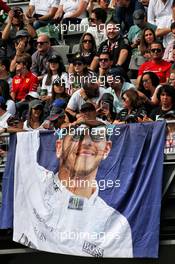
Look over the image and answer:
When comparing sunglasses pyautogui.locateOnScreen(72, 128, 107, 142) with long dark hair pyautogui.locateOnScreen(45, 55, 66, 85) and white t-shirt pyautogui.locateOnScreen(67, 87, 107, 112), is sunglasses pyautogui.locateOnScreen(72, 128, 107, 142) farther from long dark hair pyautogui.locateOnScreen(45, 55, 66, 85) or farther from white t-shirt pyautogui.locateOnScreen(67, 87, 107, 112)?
long dark hair pyautogui.locateOnScreen(45, 55, 66, 85)

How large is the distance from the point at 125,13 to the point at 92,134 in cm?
427

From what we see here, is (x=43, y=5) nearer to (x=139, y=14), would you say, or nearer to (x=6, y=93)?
(x=6, y=93)

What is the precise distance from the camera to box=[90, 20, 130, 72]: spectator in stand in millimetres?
17547

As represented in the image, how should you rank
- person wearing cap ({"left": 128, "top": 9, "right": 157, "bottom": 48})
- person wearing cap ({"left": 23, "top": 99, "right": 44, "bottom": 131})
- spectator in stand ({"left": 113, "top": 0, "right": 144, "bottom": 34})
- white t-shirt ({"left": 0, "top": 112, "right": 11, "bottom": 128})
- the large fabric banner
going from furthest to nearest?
spectator in stand ({"left": 113, "top": 0, "right": 144, "bottom": 34}) → person wearing cap ({"left": 128, "top": 9, "right": 157, "bottom": 48}) → white t-shirt ({"left": 0, "top": 112, "right": 11, "bottom": 128}) → person wearing cap ({"left": 23, "top": 99, "right": 44, "bottom": 131}) → the large fabric banner

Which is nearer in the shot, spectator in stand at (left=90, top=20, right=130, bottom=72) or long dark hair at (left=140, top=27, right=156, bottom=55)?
long dark hair at (left=140, top=27, right=156, bottom=55)

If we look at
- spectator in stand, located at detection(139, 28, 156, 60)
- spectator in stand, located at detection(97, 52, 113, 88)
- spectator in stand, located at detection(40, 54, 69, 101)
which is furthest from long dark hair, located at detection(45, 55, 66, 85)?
spectator in stand, located at detection(139, 28, 156, 60)

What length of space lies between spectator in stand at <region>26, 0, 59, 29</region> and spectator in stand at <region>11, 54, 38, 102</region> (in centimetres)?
186

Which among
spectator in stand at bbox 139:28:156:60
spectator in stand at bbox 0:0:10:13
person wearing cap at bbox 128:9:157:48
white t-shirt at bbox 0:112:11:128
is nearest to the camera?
white t-shirt at bbox 0:112:11:128

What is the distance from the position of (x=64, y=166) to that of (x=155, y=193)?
60.6 inches

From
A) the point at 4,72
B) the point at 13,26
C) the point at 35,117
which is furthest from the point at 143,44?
the point at 13,26

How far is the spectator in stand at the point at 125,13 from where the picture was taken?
1888 cm

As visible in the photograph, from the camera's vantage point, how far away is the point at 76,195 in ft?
50.5

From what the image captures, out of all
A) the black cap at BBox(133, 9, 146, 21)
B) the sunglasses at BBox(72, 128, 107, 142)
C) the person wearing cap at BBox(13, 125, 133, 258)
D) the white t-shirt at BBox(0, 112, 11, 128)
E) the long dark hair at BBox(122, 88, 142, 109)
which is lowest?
the person wearing cap at BBox(13, 125, 133, 258)

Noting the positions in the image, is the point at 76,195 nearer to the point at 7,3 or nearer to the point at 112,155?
the point at 112,155
